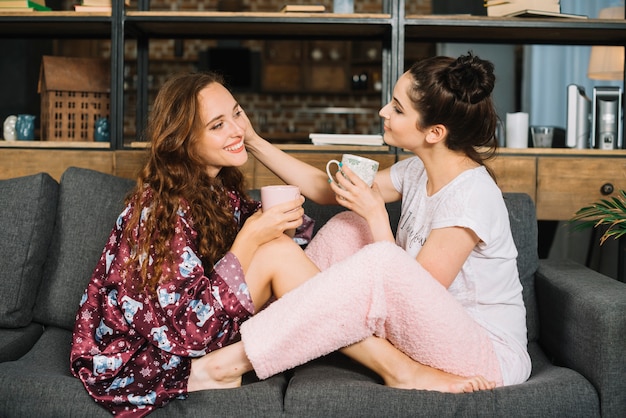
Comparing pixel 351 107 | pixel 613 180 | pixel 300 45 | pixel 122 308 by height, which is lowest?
pixel 122 308

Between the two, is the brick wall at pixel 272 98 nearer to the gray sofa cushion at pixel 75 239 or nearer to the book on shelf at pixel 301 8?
the book on shelf at pixel 301 8

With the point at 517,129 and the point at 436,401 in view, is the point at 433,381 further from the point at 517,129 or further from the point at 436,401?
the point at 517,129

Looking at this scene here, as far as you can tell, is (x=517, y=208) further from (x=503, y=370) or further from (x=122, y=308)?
(x=122, y=308)

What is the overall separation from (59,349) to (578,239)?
3.32 m

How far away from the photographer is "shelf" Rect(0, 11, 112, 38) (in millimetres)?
2531

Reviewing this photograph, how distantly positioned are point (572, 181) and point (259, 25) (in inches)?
50.3

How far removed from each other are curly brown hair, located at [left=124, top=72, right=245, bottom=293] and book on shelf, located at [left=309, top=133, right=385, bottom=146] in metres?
0.76

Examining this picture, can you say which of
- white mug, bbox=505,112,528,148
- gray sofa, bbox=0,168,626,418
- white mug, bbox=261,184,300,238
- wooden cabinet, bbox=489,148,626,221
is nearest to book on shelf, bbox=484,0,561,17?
white mug, bbox=505,112,528,148

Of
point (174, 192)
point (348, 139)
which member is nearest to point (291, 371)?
point (174, 192)

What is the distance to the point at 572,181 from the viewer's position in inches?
97.9

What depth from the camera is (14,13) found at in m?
2.56

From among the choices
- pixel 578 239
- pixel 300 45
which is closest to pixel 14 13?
pixel 578 239

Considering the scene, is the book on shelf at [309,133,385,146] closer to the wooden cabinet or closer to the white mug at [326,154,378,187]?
the wooden cabinet

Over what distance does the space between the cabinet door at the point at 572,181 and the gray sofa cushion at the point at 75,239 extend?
1466 mm
